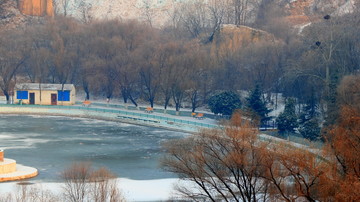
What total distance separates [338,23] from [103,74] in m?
20.2

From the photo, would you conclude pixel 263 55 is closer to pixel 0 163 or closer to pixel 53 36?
pixel 53 36

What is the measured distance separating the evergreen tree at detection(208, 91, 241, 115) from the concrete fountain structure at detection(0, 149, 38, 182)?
2079 centimetres

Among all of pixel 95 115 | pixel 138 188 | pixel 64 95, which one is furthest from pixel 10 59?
pixel 138 188

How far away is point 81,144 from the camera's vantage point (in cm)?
3897

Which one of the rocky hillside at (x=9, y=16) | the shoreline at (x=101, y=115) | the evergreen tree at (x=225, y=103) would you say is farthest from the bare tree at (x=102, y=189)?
the rocky hillside at (x=9, y=16)

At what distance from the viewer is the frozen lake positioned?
31.9 meters

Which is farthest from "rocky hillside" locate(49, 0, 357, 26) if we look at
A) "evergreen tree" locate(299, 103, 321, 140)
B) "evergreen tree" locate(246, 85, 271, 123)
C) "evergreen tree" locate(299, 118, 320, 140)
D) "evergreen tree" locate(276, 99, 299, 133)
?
"evergreen tree" locate(299, 118, 320, 140)

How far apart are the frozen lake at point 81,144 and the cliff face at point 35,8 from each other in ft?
117

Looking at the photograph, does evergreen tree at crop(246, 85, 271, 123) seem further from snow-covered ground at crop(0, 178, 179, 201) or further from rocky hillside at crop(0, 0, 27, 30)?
rocky hillside at crop(0, 0, 27, 30)

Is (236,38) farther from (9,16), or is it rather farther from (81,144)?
(9,16)

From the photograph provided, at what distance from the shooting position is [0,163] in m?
29.3

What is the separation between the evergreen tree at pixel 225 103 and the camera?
48.7m

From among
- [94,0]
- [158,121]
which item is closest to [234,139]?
[158,121]

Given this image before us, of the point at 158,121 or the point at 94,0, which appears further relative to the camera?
the point at 94,0
